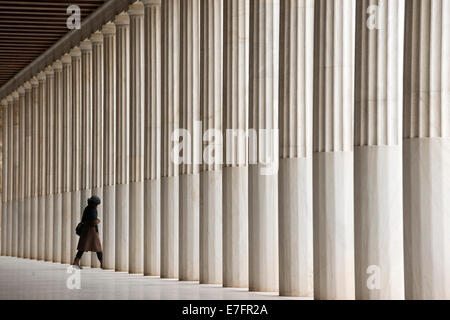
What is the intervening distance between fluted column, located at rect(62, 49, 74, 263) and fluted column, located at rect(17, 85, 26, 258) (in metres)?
12.1

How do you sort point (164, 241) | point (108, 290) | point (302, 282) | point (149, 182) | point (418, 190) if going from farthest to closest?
point (149, 182), point (164, 241), point (108, 290), point (302, 282), point (418, 190)

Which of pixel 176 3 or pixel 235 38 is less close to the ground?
pixel 176 3

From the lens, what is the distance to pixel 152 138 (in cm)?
4603

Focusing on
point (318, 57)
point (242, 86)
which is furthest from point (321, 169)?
point (242, 86)

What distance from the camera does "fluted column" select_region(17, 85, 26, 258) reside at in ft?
255

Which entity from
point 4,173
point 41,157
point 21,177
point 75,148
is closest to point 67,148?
point 75,148

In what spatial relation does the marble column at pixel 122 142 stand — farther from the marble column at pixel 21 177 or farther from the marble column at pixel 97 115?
the marble column at pixel 21 177

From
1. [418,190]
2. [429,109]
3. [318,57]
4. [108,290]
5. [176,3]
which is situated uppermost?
[176,3]

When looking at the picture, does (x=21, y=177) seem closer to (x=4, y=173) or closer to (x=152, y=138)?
(x=4, y=173)

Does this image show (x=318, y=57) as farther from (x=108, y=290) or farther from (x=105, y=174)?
(x=105, y=174)

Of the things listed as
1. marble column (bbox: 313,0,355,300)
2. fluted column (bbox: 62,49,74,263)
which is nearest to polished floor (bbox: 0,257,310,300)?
marble column (bbox: 313,0,355,300)

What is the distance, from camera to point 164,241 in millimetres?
42531

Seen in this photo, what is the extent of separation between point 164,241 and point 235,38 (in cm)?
1119

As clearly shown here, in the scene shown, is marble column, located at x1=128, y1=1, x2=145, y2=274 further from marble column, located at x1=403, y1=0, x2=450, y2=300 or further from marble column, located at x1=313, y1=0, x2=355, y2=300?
marble column, located at x1=403, y1=0, x2=450, y2=300
